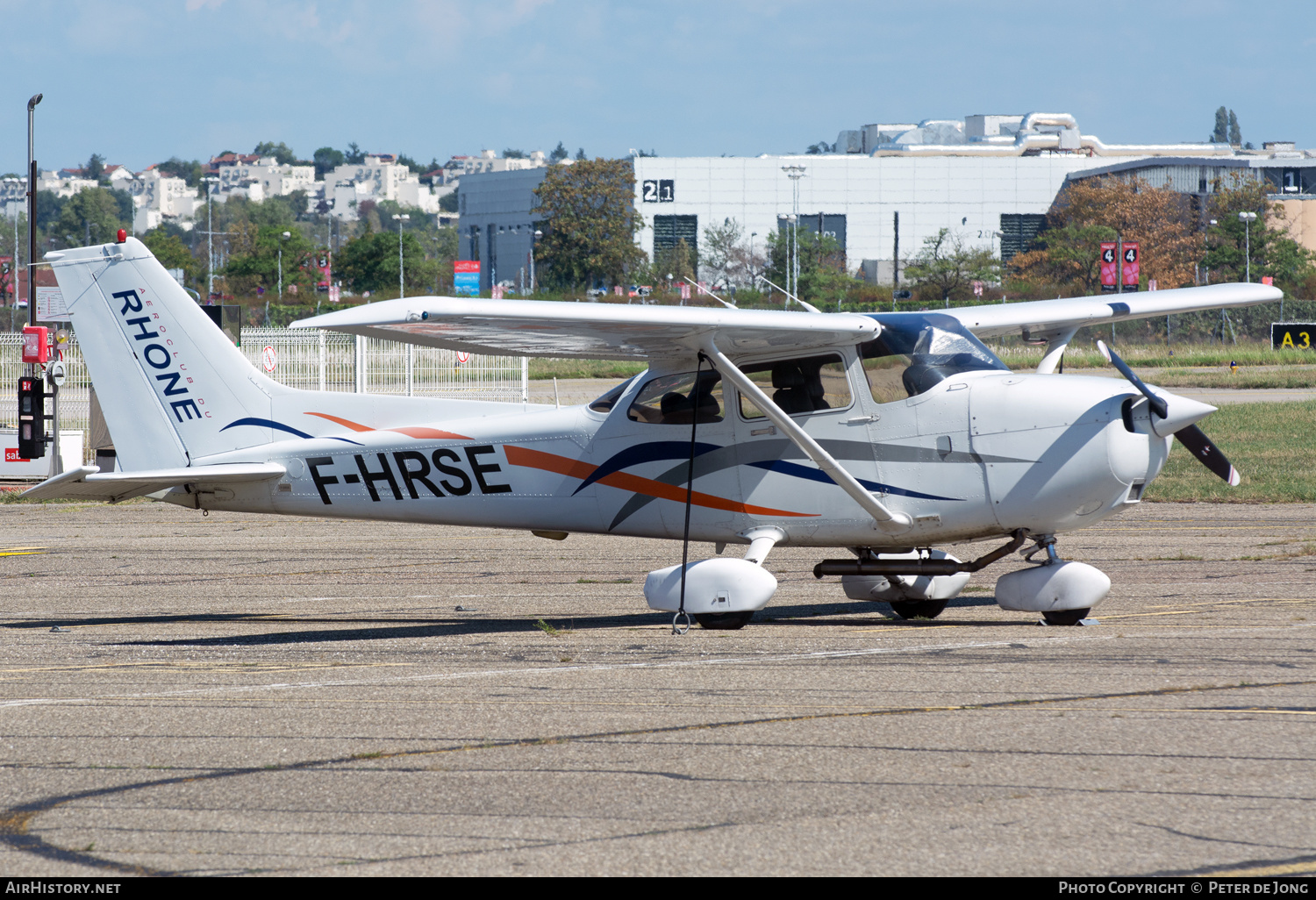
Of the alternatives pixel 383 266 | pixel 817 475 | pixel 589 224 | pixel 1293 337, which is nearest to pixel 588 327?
pixel 817 475

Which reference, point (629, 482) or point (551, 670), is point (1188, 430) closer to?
point (629, 482)

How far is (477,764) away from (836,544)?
524 centimetres

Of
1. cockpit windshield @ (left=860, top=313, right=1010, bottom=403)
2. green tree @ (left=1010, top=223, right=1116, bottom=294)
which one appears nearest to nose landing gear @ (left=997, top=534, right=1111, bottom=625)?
cockpit windshield @ (left=860, top=313, right=1010, bottom=403)

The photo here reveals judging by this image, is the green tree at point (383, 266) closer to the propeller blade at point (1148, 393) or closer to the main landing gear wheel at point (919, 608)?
the main landing gear wheel at point (919, 608)

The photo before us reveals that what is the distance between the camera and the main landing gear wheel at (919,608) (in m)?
11.3

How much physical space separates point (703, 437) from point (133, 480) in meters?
4.53

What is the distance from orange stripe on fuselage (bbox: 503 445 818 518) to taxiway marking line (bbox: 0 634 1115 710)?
1861mm

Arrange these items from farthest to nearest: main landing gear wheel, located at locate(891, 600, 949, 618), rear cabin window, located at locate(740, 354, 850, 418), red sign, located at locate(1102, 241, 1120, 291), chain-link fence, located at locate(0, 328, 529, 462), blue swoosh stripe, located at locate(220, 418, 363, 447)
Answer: red sign, located at locate(1102, 241, 1120, 291) → chain-link fence, located at locate(0, 328, 529, 462) → blue swoosh stripe, located at locate(220, 418, 363, 447) → main landing gear wheel, located at locate(891, 600, 949, 618) → rear cabin window, located at locate(740, 354, 850, 418)

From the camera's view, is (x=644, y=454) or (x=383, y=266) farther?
(x=383, y=266)

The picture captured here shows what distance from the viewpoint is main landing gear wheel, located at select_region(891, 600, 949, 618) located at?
11.3 meters

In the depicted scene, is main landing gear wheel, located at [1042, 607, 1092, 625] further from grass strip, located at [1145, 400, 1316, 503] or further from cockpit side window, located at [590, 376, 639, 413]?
grass strip, located at [1145, 400, 1316, 503]

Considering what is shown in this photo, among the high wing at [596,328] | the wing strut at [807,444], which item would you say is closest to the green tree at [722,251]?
the high wing at [596,328]

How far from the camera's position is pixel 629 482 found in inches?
444

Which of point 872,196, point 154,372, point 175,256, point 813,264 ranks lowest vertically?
point 154,372
